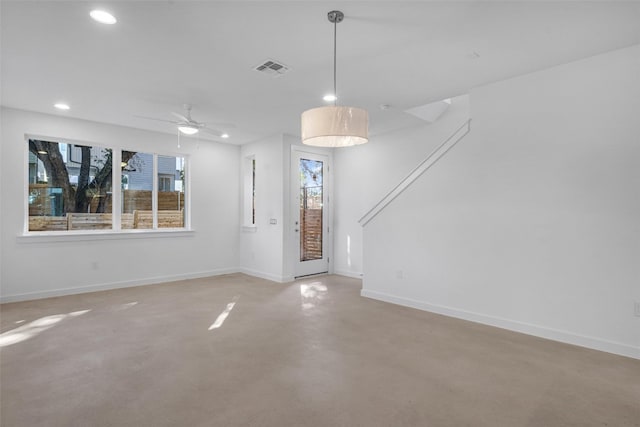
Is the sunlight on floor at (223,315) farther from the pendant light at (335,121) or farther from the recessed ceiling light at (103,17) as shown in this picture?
the recessed ceiling light at (103,17)

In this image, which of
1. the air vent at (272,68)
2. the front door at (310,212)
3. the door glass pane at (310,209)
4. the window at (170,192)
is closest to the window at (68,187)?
the window at (170,192)

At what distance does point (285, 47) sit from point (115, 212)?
4294mm

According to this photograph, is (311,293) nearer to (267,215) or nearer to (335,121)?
(267,215)

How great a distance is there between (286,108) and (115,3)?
2.44 meters

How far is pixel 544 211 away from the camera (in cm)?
339

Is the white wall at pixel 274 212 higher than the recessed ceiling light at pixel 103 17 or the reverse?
the reverse

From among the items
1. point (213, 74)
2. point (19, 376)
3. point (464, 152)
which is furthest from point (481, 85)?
point (19, 376)

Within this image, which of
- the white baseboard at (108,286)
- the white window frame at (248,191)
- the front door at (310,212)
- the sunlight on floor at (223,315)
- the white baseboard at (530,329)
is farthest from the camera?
the white window frame at (248,191)

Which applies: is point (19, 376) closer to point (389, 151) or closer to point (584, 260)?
point (584, 260)

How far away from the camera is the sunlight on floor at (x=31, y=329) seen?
3.29 metres

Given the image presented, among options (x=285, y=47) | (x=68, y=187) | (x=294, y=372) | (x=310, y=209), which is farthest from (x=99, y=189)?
(x=294, y=372)

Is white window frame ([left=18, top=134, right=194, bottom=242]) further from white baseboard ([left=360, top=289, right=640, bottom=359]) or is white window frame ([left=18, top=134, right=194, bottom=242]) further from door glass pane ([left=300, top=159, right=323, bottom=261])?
white baseboard ([left=360, top=289, right=640, bottom=359])

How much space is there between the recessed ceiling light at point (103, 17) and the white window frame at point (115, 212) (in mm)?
3385

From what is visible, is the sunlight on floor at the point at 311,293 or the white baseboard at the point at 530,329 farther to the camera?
the sunlight on floor at the point at 311,293
